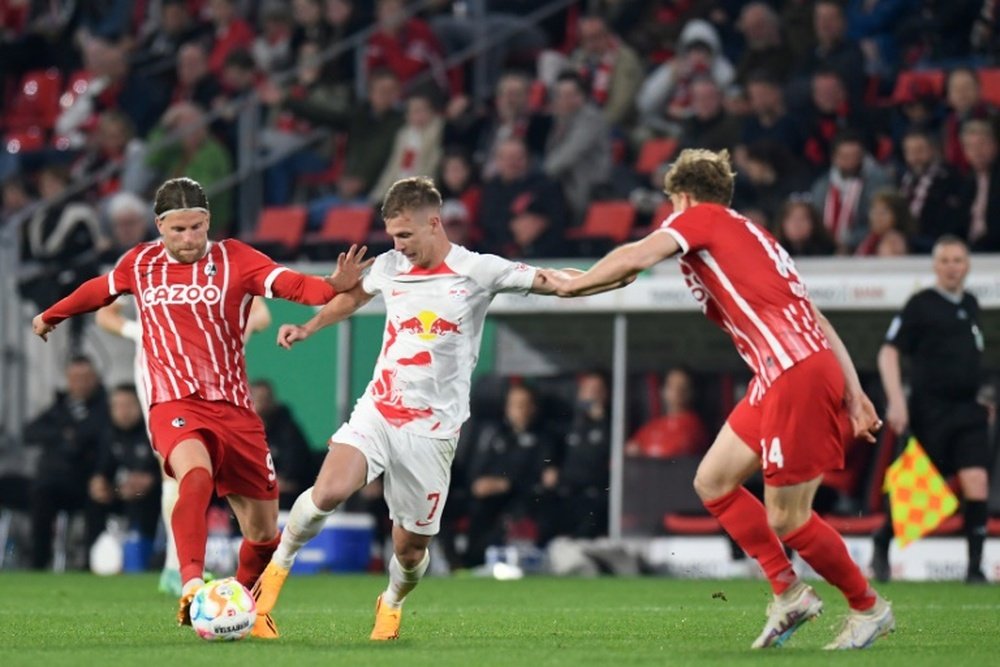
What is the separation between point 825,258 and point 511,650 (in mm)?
7981

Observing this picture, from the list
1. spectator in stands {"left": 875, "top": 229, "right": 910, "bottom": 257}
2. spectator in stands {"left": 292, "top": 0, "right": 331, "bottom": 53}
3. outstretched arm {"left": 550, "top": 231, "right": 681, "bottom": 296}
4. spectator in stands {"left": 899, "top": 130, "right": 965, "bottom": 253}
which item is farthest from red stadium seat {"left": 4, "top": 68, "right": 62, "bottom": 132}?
outstretched arm {"left": 550, "top": 231, "right": 681, "bottom": 296}

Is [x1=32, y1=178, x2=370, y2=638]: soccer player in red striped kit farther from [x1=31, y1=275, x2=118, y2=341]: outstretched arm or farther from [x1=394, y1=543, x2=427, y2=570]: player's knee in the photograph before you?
[x1=394, y1=543, x2=427, y2=570]: player's knee

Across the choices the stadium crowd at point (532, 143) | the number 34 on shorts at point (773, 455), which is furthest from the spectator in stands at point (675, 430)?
the number 34 on shorts at point (773, 455)

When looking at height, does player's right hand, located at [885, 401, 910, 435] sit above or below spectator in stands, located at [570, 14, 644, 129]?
below

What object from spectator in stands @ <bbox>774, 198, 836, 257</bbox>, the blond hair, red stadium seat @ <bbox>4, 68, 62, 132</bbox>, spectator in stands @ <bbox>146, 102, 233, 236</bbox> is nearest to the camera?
the blond hair

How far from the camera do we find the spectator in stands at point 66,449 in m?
17.4

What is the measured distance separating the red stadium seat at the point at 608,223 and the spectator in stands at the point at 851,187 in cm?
167

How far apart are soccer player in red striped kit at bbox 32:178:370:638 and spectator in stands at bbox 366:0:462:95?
1189 cm

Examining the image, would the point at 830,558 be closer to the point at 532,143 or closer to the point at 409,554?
the point at 409,554

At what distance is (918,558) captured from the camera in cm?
1509

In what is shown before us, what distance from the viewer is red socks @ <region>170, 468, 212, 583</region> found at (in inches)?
330

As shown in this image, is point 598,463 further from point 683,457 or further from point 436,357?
point 436,357

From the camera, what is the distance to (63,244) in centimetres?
1909

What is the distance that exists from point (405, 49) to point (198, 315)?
12407 millimetres
